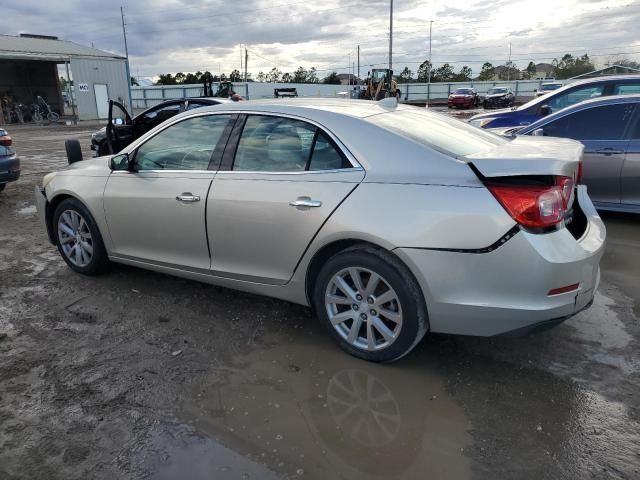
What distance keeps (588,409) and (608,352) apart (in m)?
0.76

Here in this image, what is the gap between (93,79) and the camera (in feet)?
106

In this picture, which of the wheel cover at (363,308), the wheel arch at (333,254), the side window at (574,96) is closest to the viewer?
the wheel arch at (333,254)

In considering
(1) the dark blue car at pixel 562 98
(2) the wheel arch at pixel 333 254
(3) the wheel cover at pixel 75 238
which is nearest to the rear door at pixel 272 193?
(2) the wheel arch at pixel 333 254

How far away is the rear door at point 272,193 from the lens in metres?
3.21

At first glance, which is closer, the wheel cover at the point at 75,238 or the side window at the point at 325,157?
the side window at the point at 325,157

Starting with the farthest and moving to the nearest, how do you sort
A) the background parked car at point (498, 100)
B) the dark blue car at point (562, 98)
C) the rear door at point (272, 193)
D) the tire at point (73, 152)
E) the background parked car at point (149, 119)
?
the background parked car at point (498, 100)
the background parked car at point (149, 119)
the dark blue car at point (562, 98)
the tire at point (73, 152)
the rear door at point (272, 193)

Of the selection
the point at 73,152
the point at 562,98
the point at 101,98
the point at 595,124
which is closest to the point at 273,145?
the point at 73,152

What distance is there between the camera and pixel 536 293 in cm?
271

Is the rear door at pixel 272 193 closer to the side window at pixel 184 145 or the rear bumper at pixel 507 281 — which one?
the side window at pixel 184 145

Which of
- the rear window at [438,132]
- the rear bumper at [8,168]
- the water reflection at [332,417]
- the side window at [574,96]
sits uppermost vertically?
the side window at [574,96]

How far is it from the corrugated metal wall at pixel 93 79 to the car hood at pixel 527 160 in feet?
101

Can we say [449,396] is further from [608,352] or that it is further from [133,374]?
[133,374]

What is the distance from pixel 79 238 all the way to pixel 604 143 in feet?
19.6

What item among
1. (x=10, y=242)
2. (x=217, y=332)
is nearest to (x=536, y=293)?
(x=217, y=332)
